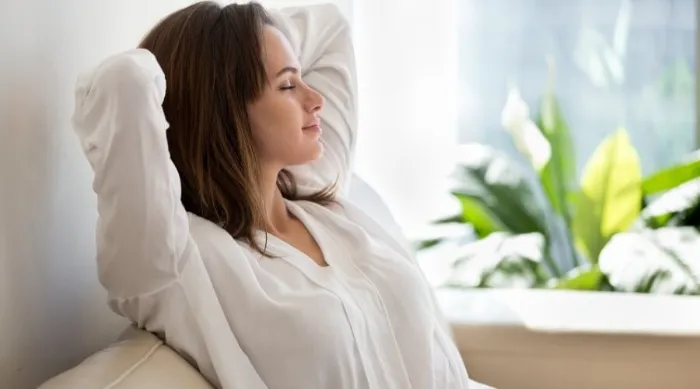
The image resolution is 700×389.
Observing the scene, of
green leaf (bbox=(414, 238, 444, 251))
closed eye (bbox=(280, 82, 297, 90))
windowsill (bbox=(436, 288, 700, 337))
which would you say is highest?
closed eye (bbox=(280, 82, 297, 90))

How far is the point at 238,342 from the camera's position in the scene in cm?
116

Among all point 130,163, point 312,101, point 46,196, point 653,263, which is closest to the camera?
point 130,163

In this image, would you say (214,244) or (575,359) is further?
(575,359)

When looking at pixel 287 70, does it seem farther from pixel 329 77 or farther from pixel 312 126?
pixel 329 77

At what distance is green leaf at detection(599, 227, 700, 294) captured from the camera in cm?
259

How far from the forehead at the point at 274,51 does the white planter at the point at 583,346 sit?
768 mm

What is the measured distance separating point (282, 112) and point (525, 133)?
1.74 metres

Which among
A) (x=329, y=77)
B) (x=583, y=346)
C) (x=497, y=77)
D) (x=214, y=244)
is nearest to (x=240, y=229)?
(x=214, y=244)

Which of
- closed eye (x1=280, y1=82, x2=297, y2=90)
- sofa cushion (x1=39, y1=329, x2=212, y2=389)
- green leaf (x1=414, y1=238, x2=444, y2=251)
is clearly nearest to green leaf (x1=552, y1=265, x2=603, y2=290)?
green leaf (x1=414, y1=238, x2=444, y2=251)

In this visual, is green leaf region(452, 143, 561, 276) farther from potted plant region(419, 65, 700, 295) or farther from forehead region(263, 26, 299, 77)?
forehead region(263, 26, 299, 77)

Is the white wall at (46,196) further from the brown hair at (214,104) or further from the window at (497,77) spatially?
the window at (497,77)

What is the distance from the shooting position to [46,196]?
3.85 feet

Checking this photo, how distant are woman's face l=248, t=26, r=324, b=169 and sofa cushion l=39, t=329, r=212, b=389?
32cm

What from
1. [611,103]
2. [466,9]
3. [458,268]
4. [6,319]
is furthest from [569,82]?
[6,319]
